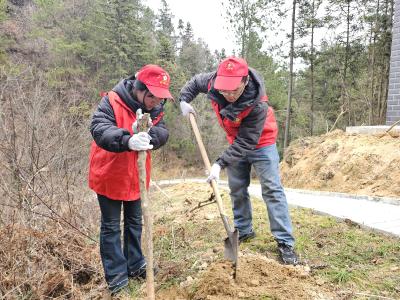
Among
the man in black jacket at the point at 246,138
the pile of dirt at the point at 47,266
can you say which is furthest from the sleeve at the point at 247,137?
the pile of dirt at the point at 47,266

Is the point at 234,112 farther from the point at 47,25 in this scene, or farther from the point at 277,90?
the point at 47,25

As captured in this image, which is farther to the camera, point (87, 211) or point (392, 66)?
point (392, 66)

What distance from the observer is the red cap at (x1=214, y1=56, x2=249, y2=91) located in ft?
10.3

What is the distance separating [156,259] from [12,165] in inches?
127

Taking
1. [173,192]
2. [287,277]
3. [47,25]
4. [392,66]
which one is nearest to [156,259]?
[287,277]

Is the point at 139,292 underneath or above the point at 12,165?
underneath

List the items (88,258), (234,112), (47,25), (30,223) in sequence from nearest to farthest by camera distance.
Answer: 1. (234,112)
2. (88,258)
3. (30,223)
4. (47,25)

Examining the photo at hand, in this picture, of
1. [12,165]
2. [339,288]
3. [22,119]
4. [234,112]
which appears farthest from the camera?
[22,119]

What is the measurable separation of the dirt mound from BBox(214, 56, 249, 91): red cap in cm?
143

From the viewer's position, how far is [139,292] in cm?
308

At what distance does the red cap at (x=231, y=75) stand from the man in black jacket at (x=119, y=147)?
487mm

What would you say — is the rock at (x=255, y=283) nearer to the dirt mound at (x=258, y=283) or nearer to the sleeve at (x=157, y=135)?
the dirt mound at (x=258, y=283)

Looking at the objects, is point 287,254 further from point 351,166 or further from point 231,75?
point 351,166

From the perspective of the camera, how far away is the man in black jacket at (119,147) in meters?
2.74
